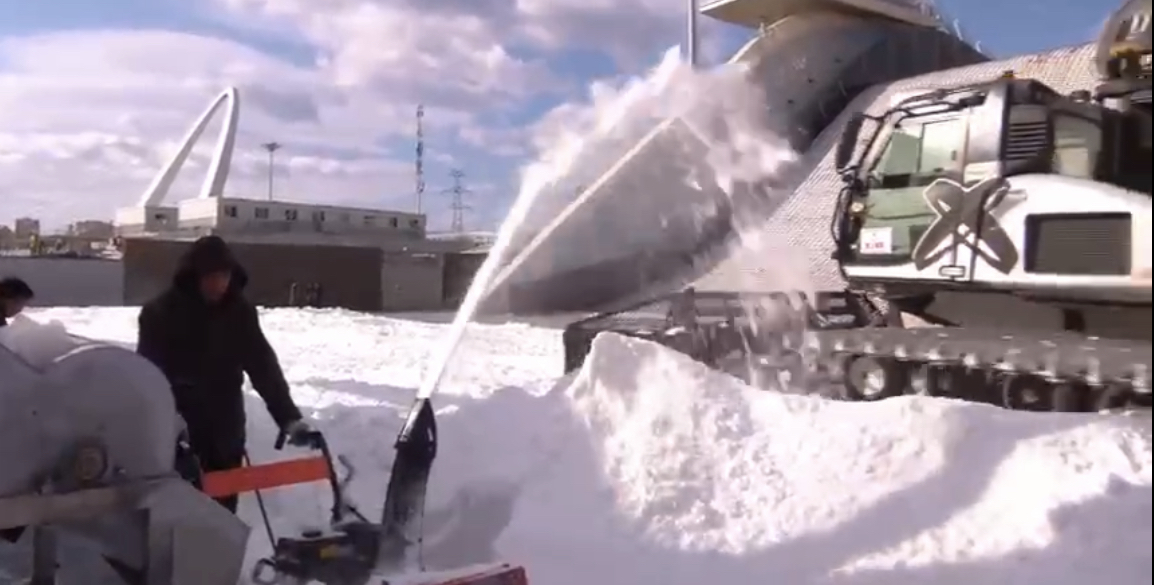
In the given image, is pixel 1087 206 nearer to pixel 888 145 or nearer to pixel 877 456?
pixel 877 456

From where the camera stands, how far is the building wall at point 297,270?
33.5 m

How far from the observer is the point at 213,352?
481 centimetres

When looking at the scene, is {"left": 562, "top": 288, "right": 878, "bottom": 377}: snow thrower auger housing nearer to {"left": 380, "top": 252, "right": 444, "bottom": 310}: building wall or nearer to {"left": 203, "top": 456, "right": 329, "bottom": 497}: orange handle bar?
{"left": 203, "top": 456, "right": 329, "bottom": 497}: orange handle bar

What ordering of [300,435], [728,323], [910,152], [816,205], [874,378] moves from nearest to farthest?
[300,435] → [874,378] → [910,152] → [728,323] → [816,205]

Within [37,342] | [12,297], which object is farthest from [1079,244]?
[12,297]

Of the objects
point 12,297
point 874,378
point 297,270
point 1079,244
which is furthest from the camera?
point 297,270

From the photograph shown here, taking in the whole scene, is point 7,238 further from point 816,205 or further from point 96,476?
point 96,476

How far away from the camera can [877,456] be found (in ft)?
18.0

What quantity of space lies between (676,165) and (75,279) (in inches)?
1039

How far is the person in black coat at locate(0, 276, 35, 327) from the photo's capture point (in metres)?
6.07

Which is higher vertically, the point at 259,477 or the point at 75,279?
the point at 75,279

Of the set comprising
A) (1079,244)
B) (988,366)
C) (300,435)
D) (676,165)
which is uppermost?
(676,165)

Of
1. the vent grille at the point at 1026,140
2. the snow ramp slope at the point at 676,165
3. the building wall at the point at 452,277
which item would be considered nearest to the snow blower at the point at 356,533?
the vent grille at the point at 1026,140

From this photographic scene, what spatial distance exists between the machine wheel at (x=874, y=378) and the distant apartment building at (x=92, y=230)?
2040 inches
